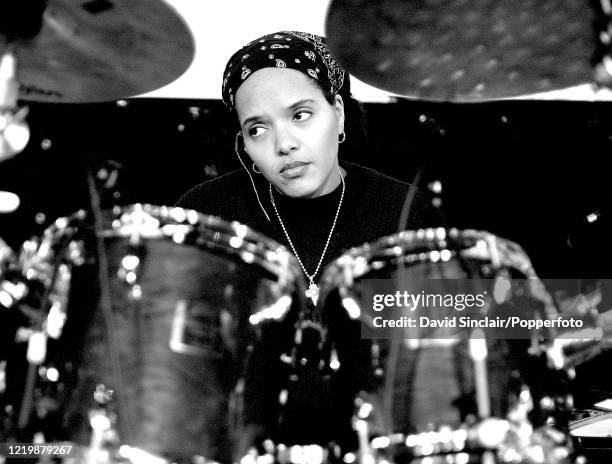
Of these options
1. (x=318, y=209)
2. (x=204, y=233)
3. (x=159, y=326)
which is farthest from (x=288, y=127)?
(x=159, y=326)

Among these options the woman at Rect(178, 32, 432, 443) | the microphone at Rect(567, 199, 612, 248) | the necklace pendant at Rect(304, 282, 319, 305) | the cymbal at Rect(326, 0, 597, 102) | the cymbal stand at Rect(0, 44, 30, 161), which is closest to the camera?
the cymbal at Rect(326, 0, 597, 102)

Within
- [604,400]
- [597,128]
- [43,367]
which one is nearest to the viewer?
[43,367]

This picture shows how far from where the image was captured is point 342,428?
872 millimetres

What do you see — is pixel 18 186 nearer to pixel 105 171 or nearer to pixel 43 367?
pixel 105 171

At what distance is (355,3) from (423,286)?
1.55 ft

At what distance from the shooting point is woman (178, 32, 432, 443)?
1334 millimetres

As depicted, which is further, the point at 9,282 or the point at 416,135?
the point at 416,135

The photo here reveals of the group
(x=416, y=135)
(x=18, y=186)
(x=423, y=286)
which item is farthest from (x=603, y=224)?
(x=18, y=186)

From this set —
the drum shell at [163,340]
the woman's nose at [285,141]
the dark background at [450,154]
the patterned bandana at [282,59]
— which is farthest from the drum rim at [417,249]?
the dark background at [450,154]

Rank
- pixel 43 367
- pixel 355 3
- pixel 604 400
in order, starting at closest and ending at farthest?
pixel 43 367 → pixel 355 3 → pixel 604 400

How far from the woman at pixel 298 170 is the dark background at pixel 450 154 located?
7.4 inches

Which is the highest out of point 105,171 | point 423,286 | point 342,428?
point 105,171

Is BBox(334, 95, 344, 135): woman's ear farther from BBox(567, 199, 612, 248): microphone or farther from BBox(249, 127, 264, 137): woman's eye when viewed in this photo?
BBox(567, 199, 612, 248): microphone

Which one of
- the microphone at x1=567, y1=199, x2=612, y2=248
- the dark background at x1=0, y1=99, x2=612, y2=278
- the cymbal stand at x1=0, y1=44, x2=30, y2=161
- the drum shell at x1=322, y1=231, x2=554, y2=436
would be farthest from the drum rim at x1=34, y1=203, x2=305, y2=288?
the microphone at x1=567, y1=199, x2=612, y2=248
